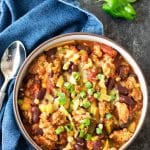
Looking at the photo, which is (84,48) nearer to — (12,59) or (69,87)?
(69,87)

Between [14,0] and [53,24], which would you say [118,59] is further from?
[14,0]

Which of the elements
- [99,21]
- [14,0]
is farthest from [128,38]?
[14,0]

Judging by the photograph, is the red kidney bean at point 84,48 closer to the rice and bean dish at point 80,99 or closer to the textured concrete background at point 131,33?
the rice and bean dish at point 80,99

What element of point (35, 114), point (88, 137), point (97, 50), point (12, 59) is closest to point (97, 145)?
point (88, 137)

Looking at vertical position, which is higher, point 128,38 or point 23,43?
point 23,43

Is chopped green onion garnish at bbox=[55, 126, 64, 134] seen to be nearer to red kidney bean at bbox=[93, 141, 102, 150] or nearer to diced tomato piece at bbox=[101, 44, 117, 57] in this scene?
red kidney bean at bbox=[93, 141, 102, 150]

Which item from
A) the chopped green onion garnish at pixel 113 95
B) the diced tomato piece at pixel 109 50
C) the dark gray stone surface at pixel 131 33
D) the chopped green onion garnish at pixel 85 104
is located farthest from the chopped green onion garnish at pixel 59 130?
the dark gray stone surface at pixel 131 33
